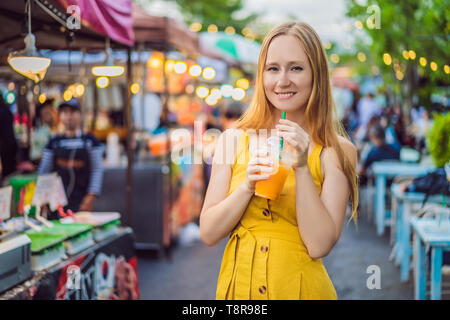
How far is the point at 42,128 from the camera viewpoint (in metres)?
7.98

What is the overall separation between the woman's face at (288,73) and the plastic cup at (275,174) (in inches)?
8.1

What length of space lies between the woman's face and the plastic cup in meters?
0.21

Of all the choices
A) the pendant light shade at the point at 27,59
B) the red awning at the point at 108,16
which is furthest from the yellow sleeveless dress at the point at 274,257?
the red awning at the point at 108,16

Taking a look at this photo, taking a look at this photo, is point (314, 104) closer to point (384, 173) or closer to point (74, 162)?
point (74, 162)

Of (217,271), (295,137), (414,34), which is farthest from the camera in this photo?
(414,34)

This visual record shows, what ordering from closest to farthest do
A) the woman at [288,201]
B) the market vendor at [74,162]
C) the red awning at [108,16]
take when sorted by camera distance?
the woman at [288,201] → the red awning at [108,16] → the market vendor at [74,162]

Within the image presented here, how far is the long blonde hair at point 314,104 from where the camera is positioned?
165 centimetres

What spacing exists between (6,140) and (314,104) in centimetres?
432

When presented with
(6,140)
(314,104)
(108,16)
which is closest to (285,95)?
(314,104)

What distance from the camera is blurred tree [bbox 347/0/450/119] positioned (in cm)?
530

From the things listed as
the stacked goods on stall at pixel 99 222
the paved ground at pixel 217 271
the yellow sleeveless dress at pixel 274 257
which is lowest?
the paved ground at pixel 217 271

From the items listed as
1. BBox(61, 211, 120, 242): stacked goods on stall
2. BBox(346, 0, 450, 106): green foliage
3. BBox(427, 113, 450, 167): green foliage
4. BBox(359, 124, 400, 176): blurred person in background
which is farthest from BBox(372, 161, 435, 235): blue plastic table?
BBox(61, 211, 120, 242): stacked goods on stall

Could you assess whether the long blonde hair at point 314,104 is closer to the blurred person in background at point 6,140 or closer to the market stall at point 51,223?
the market stall at point 51,223

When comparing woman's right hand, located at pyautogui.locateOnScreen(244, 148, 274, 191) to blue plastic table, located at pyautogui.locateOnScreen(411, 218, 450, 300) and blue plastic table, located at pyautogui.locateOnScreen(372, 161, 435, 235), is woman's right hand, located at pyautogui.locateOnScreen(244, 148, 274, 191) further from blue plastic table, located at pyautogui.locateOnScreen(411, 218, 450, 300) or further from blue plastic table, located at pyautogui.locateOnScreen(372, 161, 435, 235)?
blue plastic table, located at pyautogui.locateOnScreen(372, 161, 435, 235)
